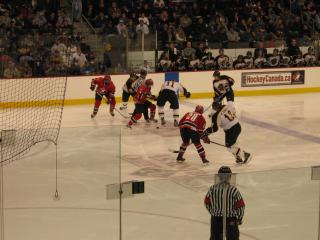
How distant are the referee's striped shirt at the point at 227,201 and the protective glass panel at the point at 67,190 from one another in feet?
2.50

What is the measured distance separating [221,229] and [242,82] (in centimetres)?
1357

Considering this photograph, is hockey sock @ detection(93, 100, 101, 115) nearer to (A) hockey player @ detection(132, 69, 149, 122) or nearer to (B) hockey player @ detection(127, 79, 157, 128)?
(A) hockey player @ detection(132, 69, 149, 122)

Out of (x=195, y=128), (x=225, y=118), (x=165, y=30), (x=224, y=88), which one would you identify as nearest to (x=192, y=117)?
(x=195, y=128)

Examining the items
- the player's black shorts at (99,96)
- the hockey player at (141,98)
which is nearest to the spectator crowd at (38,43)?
the player's black shorts at (99,96)

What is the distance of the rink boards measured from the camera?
17.6 metres

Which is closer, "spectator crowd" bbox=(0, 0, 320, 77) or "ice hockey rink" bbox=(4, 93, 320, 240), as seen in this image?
"ice hockey rink" bbox=(4, 93, 320, 240)

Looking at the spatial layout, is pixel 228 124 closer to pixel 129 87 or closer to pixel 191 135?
pixel 191 135

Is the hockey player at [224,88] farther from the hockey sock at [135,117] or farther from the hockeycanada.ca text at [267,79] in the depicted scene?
the hockeycanada.ca text at [267,79]

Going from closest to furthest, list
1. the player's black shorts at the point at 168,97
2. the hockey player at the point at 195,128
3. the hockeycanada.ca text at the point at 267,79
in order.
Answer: the hockey player at the point at 195,128, the player's black shorts at the point at 168,97, the hockeycanada.ca text at the point at 267,79

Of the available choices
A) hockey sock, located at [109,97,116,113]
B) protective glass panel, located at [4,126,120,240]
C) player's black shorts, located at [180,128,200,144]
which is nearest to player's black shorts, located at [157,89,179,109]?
hockey sock, located at [109,97,116,113]

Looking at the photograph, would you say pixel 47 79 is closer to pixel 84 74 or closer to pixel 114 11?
pixel 84 74

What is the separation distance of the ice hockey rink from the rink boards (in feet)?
9.92

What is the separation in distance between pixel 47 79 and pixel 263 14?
322 inches

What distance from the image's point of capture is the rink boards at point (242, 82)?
57.6ft
